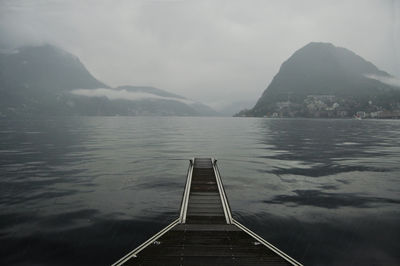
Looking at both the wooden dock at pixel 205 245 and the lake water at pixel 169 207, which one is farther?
the lake water at pixel 169 207

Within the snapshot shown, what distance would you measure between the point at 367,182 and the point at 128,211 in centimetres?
2269

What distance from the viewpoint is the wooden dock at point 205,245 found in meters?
9.98

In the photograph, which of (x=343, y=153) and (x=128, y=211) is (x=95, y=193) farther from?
(x=343, y=153)

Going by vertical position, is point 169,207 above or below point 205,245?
below

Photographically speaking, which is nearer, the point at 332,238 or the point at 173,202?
the point at 332,238

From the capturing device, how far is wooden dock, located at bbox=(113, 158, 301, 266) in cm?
998

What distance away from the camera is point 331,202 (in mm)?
18859

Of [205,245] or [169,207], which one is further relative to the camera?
[169,207]

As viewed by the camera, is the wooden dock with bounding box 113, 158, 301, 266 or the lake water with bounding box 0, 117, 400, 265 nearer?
the wooden dock with bounding box 113, 158, 301, 266

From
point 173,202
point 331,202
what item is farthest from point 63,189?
point 331,202

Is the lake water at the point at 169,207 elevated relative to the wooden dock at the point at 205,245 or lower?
lower

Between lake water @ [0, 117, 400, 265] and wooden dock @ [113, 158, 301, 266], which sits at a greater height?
wooden dock @ [113, 158, 301, 266]

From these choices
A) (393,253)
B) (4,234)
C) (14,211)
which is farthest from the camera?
(14,211)

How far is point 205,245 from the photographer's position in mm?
11227
